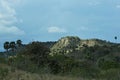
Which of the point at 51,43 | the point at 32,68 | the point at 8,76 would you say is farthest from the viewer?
the point at 51,43

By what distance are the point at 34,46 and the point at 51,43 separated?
127m

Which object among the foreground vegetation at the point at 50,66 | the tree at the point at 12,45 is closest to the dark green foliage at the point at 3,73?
the foreground vegetation at the point at 50,66

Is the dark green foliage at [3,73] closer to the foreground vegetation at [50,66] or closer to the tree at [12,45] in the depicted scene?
the foreground vegetation at [50,66]

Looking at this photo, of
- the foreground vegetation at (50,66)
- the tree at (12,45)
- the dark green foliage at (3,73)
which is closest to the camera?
the dark green foliage at (3,73)

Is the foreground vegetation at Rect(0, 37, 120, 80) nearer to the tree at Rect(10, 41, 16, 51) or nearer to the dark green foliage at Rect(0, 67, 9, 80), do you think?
the dark green foliage at Rect(0, 67, 9, 80)

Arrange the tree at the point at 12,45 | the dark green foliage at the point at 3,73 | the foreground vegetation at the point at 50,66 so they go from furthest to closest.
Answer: the tree at the point at 12,45, the foreground vegetation at the point at 50,66, the dark green foliage at the point at 3,73

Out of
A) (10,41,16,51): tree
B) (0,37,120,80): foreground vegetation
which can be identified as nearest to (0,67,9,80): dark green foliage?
(0,37,120,80): foreground vegetation

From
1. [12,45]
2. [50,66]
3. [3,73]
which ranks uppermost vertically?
[12,45]

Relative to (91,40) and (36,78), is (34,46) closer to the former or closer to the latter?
(36,78)

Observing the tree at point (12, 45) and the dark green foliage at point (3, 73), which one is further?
the tree at point (12, 45)

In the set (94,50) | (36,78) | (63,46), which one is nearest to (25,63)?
(36,78)

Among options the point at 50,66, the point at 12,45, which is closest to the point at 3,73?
the point at 50,66

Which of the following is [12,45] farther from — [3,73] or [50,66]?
[3,73]

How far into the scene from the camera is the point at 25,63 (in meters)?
24.4
